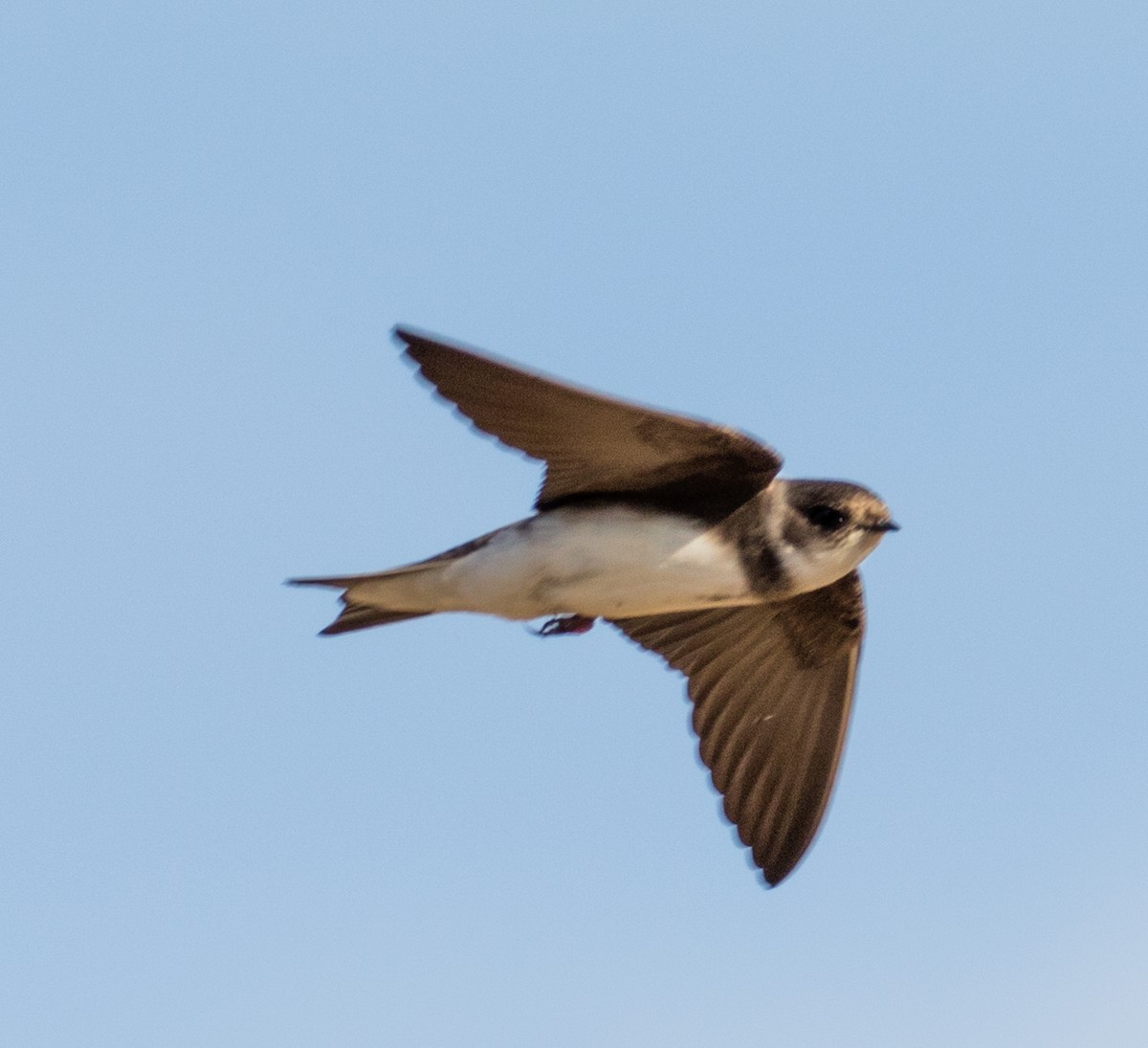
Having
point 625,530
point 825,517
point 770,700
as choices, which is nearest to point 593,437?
point 625,530

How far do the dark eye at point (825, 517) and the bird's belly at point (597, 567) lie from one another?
0.24 meters

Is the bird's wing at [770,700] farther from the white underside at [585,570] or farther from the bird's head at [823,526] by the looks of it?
the white underside at [585,570]

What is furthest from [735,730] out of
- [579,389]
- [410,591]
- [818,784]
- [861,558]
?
[579,389]

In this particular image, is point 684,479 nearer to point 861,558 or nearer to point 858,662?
point 861,558

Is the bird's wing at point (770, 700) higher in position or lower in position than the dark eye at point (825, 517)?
lower

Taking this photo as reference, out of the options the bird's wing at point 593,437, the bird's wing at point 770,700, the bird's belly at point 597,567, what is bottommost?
the bird's wing at point 770,700

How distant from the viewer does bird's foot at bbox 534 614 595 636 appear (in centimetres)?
611

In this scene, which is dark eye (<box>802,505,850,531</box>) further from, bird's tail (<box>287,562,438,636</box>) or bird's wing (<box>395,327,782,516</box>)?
bird's tail (<box>287,562,438,636</box>)

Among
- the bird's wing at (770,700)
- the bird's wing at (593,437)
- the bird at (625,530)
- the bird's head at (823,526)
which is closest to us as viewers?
the bird's wing at (593,437)

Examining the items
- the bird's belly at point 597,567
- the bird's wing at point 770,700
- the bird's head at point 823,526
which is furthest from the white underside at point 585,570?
the bird's wing at point 770,700

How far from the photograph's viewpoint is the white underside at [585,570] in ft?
19.3

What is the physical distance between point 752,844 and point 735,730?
0.35 meters

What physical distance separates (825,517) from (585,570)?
0.68m

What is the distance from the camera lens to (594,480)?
5918 millimetres
